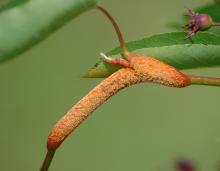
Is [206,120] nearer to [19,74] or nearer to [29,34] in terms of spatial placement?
[19,74]

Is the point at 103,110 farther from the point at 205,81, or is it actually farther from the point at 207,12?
the point at 205,81

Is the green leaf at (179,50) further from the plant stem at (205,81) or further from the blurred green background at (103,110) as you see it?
the blurred green background at (103,110)

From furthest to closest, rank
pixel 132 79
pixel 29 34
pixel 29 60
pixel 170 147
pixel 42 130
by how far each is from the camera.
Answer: pixel 29 60 → pixel 42 130 → pixel 170 147 → pixel 132 79 → pixel 29 34

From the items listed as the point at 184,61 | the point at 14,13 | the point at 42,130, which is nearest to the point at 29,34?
the point at 14,13

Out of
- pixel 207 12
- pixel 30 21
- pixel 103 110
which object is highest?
pixel 103 110

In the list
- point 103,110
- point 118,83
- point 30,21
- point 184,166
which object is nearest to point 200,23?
point 118,83

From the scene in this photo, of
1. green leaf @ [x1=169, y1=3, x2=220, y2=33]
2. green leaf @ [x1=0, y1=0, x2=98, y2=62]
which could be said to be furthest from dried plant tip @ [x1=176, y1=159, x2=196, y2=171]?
green leaf @ [x1=0, y1=0, x2=98, y2=62]
